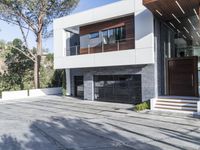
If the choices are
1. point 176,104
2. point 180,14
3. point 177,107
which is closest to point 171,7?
point 180,14

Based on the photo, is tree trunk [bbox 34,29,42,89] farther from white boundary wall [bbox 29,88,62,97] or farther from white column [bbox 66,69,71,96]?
white column [bbox 66,69,71,96]

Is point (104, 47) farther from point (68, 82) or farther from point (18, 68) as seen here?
point (18, 68)

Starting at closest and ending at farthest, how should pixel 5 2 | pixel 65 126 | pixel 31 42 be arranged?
1. pixel 65 126
2. pixel 5 2
3. pixel 31 42

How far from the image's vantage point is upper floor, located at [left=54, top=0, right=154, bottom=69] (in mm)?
16344

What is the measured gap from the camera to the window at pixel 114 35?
59.2 feet

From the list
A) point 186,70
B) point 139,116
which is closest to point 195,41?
point 186,70

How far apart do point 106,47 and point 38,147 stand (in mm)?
12003

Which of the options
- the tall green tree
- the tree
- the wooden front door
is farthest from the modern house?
the tall green tree

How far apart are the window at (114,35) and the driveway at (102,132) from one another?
20.7 feet

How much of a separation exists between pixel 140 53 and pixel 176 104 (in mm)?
4072

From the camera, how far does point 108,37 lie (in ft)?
62.3

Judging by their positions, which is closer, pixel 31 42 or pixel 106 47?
pixel 106 47

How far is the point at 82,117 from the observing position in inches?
537

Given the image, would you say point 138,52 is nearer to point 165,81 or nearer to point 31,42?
point 165,81
